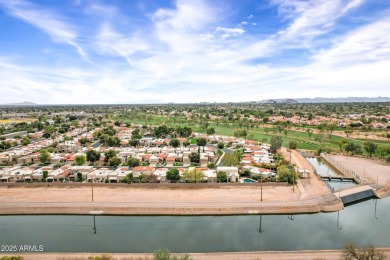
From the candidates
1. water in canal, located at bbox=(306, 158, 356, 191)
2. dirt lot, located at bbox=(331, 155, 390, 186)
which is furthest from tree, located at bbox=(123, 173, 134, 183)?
dirt lot, located at bbox=(331, 155, 390, 186)

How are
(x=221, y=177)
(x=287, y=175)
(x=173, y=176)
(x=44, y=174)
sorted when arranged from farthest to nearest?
1. (x=44, y=174)
2. (x=221, y=177)
3. (x=287, y=175)
4. (x=173, y=176)

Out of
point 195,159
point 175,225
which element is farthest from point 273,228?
point 195,159

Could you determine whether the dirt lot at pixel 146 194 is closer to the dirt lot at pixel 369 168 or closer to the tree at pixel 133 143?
the dirt lot at pixel 369 168

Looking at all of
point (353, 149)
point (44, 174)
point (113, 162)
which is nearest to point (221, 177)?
point (113, 162)

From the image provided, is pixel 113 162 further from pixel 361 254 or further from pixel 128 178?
pixel 361 254

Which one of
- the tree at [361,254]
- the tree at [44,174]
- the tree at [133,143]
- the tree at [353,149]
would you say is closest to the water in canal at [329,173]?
the tree at [353,149]

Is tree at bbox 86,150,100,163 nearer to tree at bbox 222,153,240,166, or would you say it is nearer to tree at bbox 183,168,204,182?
tree at bbox 183,168,204,182
